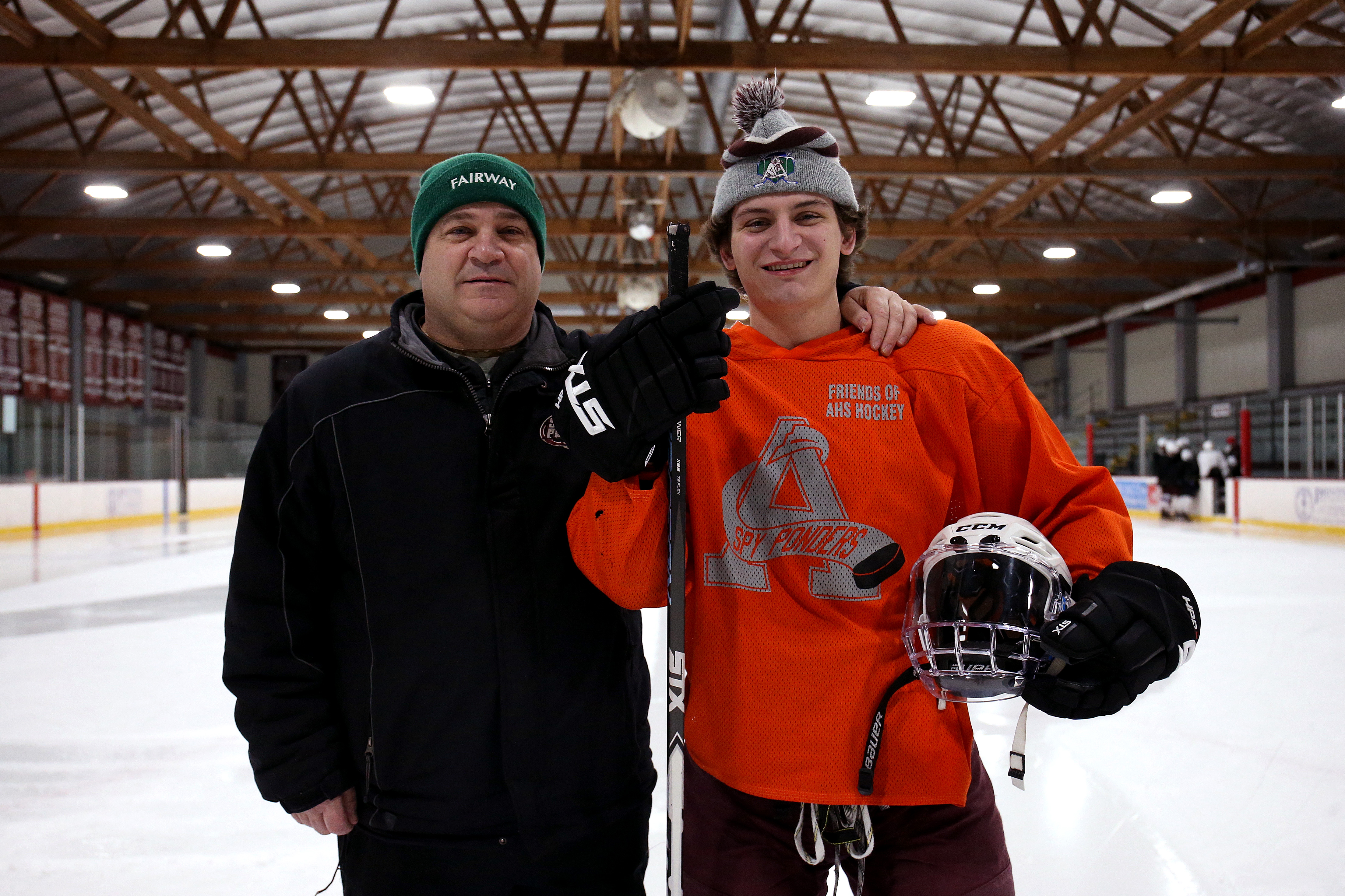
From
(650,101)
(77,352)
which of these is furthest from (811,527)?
(77,352)

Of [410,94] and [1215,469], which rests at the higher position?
[410,94]

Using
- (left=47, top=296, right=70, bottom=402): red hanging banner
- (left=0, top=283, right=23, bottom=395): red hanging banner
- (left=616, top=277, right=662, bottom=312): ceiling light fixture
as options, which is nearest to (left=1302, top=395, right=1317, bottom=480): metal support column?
(left=616, top=277, right=662, bottom=312): ceiling light fixture

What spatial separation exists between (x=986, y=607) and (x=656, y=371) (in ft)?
1.89

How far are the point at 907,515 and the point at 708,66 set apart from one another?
8151 millimetres

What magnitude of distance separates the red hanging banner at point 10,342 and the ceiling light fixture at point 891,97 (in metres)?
15.1

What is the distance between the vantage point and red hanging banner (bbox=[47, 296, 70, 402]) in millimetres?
17531

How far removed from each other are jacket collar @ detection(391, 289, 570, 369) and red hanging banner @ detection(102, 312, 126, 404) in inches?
838

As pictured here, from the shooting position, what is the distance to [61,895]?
2.41 m

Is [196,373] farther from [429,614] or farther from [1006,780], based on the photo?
[429,614]

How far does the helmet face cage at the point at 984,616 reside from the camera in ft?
4.24

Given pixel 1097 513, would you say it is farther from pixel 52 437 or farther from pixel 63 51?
pixel 52 437

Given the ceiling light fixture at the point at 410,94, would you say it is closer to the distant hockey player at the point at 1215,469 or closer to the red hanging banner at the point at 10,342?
the red hanging banner at the point at 10,342

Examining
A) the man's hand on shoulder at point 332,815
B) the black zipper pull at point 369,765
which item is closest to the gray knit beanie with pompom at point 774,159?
the black zipper pull at point 369,765

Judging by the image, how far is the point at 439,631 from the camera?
5.14ft
